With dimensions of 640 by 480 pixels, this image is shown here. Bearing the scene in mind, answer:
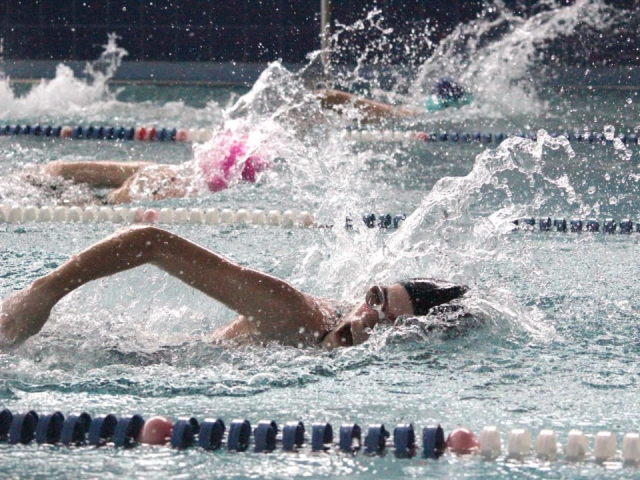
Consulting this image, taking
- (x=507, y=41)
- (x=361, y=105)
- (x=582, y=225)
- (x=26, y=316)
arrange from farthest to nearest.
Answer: (x=507, y=41) → (x=361, y=105) → (x=582, y=225) → (x=26, y=316)

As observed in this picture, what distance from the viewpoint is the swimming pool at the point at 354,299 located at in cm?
223

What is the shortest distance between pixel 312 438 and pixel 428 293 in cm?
61

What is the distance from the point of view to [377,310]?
254 centimetres

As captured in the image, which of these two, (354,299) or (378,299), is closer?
(378,299)

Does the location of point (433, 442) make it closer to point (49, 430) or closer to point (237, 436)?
point (237, 436)

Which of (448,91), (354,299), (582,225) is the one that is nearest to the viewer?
(354,299)

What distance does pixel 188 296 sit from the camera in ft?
10.2

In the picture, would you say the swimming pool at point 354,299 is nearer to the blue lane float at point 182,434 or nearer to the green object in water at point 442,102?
the blue lane float at point 182,434

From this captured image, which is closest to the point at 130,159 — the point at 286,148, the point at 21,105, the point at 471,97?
the point at 286,148

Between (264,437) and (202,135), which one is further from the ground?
(202,135)

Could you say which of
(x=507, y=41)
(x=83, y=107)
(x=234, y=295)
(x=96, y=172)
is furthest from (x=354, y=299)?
(x=507, y=41)

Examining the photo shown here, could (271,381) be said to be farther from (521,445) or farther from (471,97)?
(471,97)

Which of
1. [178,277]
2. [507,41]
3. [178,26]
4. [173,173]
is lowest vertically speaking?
[178,277]

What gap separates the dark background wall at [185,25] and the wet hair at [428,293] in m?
5.69
